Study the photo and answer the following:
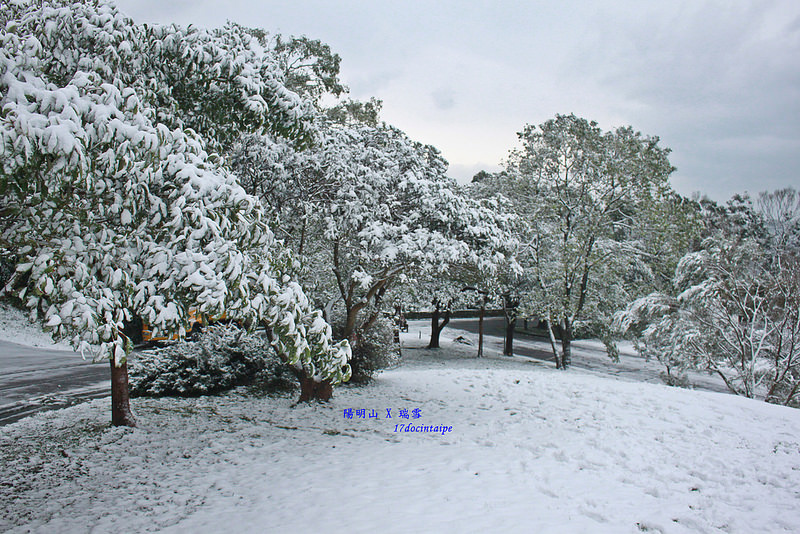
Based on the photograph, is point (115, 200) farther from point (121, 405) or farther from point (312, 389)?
point (312, 389)

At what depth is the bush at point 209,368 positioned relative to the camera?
9.90 metres

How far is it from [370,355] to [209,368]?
3407 millimetres

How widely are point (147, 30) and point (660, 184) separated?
15.7m

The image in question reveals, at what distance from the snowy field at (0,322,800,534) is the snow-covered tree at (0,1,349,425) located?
145 centimetres

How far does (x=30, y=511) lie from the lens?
4523 mm

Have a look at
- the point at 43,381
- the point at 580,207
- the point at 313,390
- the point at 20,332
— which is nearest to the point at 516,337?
the point at 580,207

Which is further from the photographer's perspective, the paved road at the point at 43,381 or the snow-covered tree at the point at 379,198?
the paved road at the point at 43,381

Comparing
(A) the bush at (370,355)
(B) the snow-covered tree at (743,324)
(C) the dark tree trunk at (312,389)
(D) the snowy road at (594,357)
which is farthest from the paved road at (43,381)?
(D) the snowy road at (594,357)

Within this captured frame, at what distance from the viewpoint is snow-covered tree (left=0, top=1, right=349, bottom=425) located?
11.0 ft

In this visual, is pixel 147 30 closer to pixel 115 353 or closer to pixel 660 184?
pixel 115 353

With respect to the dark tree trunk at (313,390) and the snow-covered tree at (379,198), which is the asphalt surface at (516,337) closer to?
the dark tree trunk at (313,390)

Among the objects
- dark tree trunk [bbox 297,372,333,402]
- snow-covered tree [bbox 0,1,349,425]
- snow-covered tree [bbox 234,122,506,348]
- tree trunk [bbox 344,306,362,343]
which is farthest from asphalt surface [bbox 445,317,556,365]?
snow-covered tree [bbox 0,1,349,425]

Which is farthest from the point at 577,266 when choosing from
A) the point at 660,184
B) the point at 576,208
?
the point at 660,184

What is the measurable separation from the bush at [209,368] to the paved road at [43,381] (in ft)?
5.32
